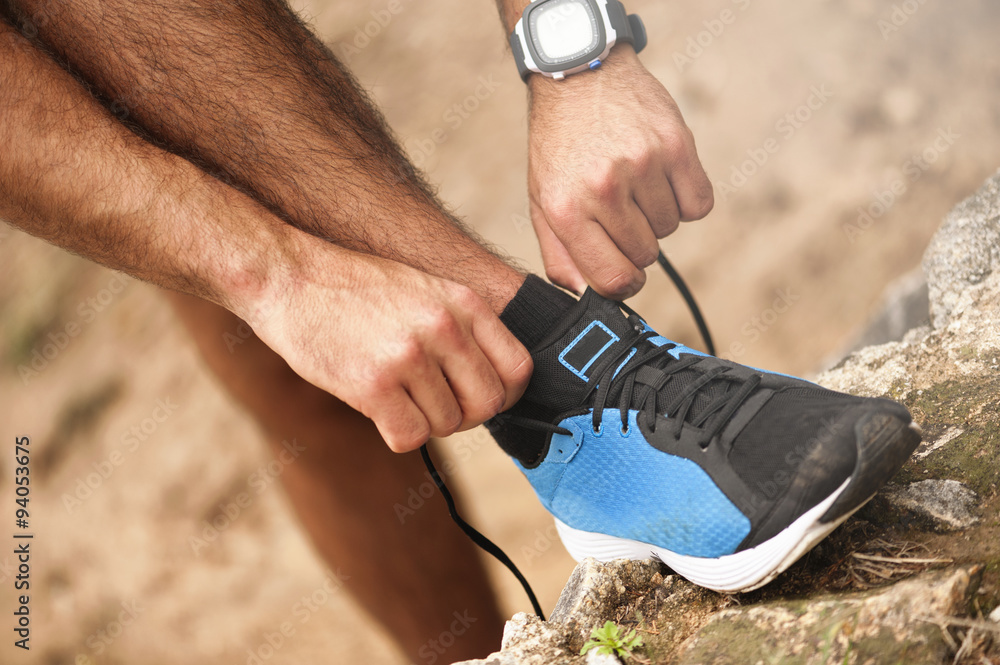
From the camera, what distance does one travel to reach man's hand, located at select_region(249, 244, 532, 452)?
0.90 meters

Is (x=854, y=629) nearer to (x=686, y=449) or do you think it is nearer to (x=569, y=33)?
(x=686, y=449)

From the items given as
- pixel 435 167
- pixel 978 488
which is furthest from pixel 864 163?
pixel 978 488

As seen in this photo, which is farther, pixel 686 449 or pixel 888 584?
pixel 686 449

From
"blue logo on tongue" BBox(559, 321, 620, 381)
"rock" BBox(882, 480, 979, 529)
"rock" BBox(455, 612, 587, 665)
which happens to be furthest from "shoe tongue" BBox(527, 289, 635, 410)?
"rock" BBox(882, 480, 979, 529)

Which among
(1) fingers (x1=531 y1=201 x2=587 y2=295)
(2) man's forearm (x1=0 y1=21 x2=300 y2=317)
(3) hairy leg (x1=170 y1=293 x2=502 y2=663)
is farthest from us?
(3) hairy leg (x1=170 y1=293 x2=502 y2=663)

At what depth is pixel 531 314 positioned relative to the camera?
109cm

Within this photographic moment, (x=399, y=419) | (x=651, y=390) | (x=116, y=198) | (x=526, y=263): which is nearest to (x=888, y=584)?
(x=651, y=390)

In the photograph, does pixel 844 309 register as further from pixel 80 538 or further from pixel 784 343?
pixel 80 538

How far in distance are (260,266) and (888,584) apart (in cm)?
88

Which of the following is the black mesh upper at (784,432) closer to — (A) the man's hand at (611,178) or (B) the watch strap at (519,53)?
(A) the man's hand at (611,178)

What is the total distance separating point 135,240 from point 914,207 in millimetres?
2940

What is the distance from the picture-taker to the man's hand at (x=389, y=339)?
2.94 ft

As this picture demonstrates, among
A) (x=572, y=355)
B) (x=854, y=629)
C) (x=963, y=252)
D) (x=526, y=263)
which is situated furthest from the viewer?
(x=526, y=263)

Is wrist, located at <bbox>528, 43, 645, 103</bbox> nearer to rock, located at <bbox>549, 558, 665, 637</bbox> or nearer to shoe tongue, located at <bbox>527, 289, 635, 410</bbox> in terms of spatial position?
shoe tongue, located at <bbox>527, 289, 635, 410</bbox>
